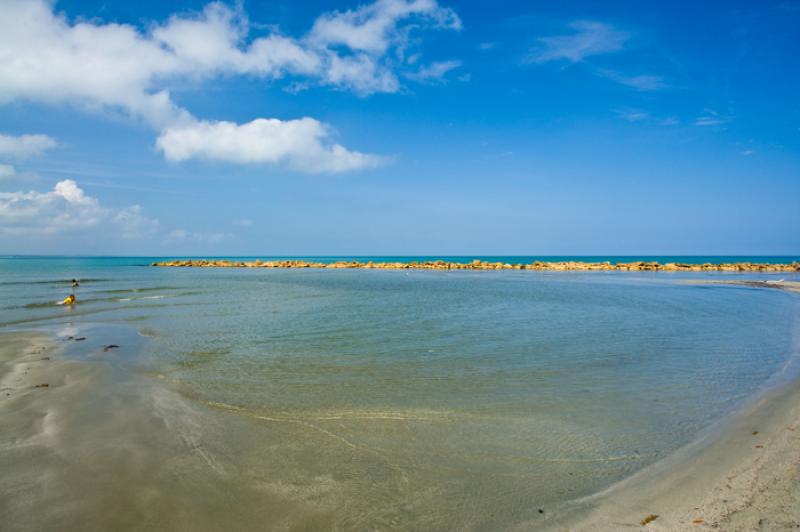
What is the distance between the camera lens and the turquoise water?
514 centimetres

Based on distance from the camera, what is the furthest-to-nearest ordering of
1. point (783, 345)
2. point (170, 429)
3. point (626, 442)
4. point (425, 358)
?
point (783, 345)
point (425, 358)
point (170, 429)
point (626, 442)

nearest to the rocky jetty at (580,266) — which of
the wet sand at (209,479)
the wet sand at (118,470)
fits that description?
the wet sand at (209,479)

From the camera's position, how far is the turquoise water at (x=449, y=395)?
514cm

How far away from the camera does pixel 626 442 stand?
6.27 meters

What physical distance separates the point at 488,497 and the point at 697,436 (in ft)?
12.6

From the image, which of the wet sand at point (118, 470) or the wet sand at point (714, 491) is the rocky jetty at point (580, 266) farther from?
the wet sand at point (118, 470)

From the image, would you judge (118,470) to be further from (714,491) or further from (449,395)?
(714,491)

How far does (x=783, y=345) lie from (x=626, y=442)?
1094cm

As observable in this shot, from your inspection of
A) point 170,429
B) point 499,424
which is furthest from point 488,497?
point 170,429

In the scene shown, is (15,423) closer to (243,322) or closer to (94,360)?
(94,360)

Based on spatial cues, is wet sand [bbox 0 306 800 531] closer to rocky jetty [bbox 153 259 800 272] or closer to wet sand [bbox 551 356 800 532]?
wet sand [bbox 551 356 800 532]

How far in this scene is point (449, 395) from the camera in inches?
330

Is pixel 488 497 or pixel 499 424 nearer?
pixel 488 497

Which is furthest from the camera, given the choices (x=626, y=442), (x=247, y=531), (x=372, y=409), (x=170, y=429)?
(x=372, y=409)
